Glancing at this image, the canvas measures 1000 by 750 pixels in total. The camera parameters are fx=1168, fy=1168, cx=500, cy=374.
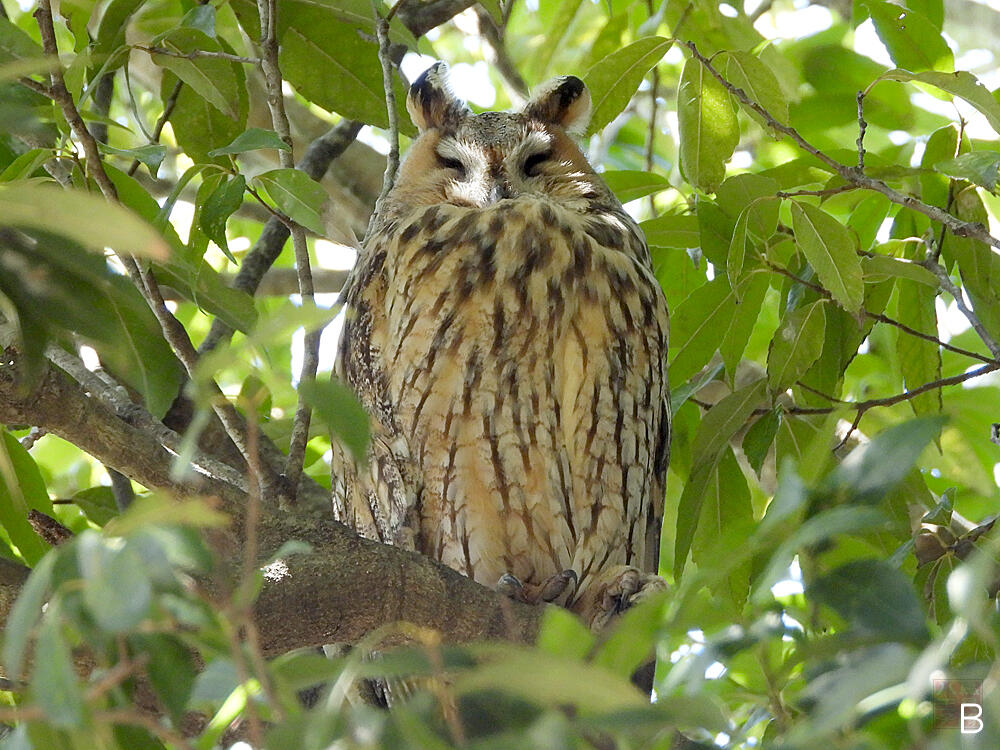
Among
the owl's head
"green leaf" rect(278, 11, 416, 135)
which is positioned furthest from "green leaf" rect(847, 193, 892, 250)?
"green leaf" rect(278, 11, 416, 135)

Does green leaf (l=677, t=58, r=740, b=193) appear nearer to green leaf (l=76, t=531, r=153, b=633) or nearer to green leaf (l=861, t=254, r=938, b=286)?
green leaf (l=861, t=254, r=938, b=286)

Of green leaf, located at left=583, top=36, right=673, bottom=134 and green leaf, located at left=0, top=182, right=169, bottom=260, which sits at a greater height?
green leaf, located at left=583, top=36, right=673, bottom=134

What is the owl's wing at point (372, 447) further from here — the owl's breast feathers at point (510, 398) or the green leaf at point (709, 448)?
the green leaf at point (709, 448)

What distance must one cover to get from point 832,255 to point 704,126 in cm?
38

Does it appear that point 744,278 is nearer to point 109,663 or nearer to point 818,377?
point 818,377

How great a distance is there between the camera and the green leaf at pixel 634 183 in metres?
2.10

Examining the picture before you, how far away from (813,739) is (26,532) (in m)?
1.16

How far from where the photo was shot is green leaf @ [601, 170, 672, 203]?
2.10 meters

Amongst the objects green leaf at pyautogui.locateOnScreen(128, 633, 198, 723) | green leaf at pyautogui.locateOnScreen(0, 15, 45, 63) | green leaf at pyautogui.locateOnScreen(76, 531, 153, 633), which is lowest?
green leaf at pyautogui.locateOnScreen(128, 633, 198, 723)

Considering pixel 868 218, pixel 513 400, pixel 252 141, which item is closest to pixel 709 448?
pixel 513 400

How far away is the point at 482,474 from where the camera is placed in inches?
72.2

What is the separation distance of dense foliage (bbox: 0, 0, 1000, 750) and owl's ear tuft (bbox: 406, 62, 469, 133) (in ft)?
0.54

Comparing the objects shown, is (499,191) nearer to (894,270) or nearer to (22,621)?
(894,270)

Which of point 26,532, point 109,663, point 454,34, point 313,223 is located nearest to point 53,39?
point 313,223
